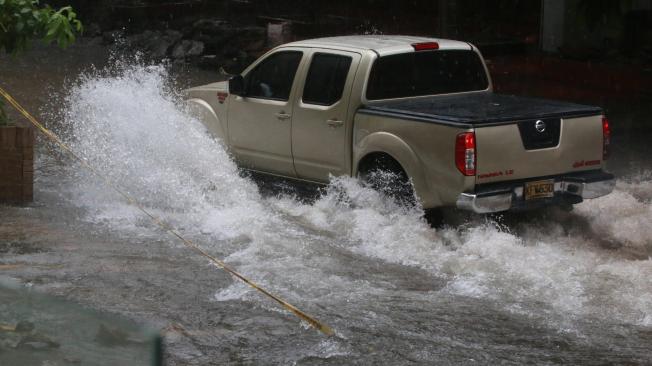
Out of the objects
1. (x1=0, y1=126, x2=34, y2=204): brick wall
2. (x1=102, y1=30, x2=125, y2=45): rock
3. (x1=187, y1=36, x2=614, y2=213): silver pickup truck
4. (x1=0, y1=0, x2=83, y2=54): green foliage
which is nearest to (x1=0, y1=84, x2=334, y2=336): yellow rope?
(x1=0, y1=126, x2=34, y2=204): brick wall

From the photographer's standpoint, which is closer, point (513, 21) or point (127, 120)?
point (127, 120)

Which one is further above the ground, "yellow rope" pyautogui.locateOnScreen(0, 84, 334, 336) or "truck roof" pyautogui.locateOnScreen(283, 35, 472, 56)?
"truck roof" pyautogui.locateOnScreen(283, 35, 472, 56)

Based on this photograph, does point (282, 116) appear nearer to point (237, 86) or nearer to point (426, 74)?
point (237, 86)

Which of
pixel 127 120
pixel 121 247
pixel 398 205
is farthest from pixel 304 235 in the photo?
pixel 127 120

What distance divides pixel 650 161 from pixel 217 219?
579 centimetres

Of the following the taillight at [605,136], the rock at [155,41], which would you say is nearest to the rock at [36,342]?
the taillight at [605,136]

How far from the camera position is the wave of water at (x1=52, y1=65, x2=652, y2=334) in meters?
7.37

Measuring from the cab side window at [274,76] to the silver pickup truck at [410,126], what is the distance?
1 cm

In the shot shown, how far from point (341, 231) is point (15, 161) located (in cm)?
327

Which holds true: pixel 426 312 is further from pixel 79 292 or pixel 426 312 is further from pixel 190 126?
pixel 190 126

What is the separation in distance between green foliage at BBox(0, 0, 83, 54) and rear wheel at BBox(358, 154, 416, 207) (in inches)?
122

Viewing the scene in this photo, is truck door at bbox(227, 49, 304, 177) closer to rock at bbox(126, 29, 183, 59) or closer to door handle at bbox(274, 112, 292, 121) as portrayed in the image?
door handle at bbox(274, 112, 292, 121)

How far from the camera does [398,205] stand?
8.93 m

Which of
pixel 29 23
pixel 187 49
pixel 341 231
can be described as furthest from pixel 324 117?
pixel 187 49
